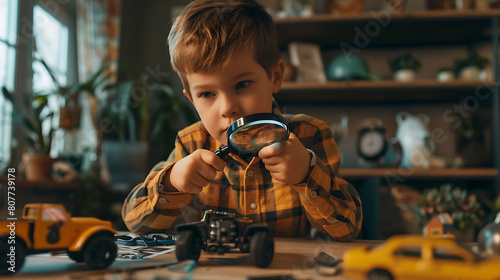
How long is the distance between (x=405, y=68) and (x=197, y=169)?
78.7 inches

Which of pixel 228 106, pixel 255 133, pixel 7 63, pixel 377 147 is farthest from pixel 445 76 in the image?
pixel 7 63

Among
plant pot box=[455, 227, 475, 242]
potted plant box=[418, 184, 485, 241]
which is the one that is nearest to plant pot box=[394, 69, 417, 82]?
potted plant box=[418, 184, 485, 241]

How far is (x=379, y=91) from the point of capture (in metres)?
2.34

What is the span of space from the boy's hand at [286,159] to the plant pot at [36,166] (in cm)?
174

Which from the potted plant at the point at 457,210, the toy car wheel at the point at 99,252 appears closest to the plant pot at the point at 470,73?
the potted plant at the point at 457,210

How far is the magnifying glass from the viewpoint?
0.51 m

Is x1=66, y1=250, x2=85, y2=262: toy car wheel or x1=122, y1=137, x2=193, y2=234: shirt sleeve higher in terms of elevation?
x1=122, y1=137, x2=193, y2=234: shirt sleeve

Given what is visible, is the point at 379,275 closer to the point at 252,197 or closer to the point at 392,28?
the point at 252,197

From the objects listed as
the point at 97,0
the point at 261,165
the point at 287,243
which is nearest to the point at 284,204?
the point at 261,165

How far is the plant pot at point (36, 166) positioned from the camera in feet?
6.49

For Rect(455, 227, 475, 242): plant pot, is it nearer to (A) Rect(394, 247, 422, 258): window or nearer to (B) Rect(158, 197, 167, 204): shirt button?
(B) Rect(158, 197, 167, 204): shirt button

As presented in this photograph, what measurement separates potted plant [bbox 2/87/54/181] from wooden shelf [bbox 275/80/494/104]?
1230mm

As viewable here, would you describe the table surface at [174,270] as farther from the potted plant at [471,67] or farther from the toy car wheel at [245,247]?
the potted plant at [471,67]

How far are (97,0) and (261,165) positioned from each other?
7.58 feet
